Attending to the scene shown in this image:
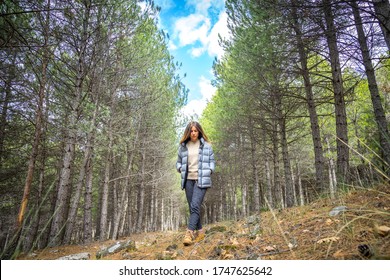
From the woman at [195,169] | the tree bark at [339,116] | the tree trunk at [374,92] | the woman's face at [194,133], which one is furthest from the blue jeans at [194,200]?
the tree trunk at [374,92]

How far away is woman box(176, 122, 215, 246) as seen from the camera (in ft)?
11.6

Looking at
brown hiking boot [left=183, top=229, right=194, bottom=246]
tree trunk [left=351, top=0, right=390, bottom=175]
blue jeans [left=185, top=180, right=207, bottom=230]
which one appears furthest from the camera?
tree trunk [left=351, top=0, right=390, bottom=175]

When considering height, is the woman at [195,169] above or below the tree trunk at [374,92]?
below

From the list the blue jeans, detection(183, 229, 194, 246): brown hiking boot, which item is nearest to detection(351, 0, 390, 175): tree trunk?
the blue jeans

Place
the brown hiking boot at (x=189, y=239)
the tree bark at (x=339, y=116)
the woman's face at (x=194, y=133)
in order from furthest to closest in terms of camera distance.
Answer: the tree bark at (x=339, y=116) → the woman's face at (x=194, y=133) → the brown hiking boot at (x=189, y=239)

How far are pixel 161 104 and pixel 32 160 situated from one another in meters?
6.98

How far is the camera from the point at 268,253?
2.01 metres

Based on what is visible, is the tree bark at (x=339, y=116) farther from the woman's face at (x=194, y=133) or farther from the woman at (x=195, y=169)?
the woman's face at (x=194, y=133)

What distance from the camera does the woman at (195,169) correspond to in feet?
11.6

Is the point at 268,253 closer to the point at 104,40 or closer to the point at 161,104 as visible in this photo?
the point at 104,40

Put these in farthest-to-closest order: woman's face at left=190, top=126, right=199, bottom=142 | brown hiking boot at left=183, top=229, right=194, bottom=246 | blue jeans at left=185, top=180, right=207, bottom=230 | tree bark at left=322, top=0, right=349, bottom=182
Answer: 1. tree bark at left=322, top=0, right=349, bottom=182
2. woman's face at left=190, top=126, right=199, bottom=142
3. blue jeans at left=185, top=180, right=207, bottom=230
4. brown hiking boot at left=183, top=229, right=194, bottom=246

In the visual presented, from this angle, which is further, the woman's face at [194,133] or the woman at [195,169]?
the woman's face at [194,133]

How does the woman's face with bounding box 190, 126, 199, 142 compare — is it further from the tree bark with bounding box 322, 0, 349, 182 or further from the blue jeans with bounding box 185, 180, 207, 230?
the tree bark with bounding box 322, 0, 349, 182

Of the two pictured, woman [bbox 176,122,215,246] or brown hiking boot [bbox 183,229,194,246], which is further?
woman [bbox 176,122,215,246]
